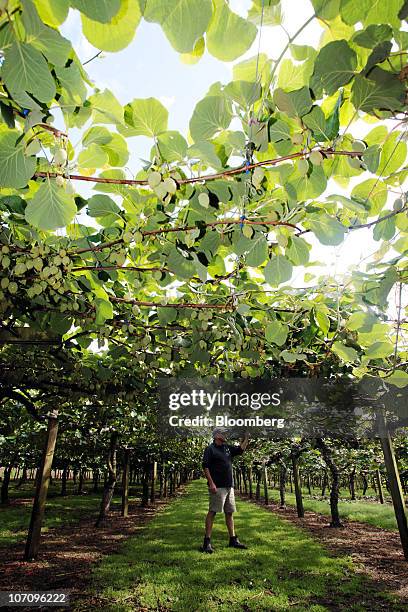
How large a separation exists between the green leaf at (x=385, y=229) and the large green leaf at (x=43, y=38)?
1.55 meters

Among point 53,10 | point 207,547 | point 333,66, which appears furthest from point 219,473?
point 53,10

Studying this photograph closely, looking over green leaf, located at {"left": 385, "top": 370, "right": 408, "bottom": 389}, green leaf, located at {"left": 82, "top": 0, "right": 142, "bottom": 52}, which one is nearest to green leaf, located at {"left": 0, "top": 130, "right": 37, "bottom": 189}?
green leaf, located at {"left": 82, "top": 0, "right": 142, "bottom": 52}

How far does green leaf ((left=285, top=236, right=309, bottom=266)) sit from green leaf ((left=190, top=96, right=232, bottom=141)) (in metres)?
0.83

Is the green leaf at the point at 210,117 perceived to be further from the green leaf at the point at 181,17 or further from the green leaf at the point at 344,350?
the green leaf at the point at 344,350

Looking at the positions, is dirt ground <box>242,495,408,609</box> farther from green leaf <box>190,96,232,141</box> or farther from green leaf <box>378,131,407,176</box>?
green leaf <box>190,96,232,141</box>

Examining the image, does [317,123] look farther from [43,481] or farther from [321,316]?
[43,481]

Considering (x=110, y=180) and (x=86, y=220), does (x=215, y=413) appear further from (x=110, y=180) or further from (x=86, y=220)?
(x=110, y=180)

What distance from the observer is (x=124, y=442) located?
48.6 feet

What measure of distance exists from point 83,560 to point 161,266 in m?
7.58

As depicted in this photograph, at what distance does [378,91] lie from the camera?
1.20 meters

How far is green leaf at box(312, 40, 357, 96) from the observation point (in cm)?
113

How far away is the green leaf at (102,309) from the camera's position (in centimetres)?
326

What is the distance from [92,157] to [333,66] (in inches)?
36.4

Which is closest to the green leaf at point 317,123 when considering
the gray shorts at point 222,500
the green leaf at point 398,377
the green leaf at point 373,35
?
the green leaf at point 373,35
